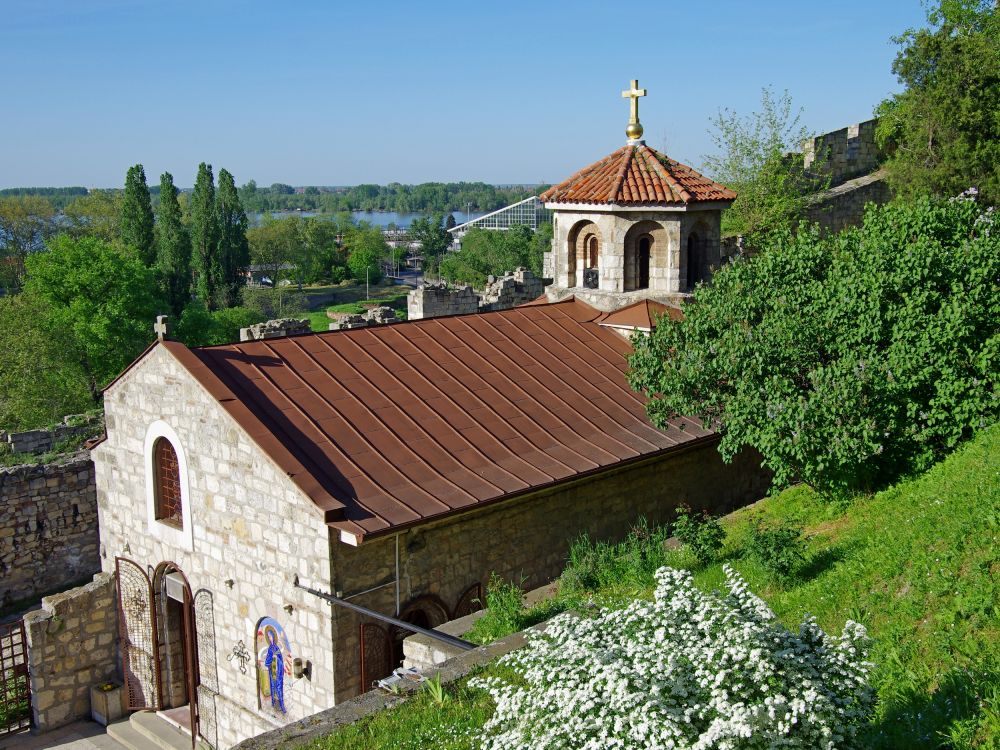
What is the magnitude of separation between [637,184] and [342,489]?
7839 mm

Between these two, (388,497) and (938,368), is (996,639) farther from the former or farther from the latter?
(388,497)

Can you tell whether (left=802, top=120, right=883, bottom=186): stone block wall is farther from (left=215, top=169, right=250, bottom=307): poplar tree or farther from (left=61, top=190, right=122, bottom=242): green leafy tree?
(left=61, top=190, right=122, bottom=242): green leafy tree

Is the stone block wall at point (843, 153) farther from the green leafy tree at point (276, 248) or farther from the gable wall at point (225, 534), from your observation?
the green leafy tree at point (276, 248)

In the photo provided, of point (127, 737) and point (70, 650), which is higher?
point (70, 650)

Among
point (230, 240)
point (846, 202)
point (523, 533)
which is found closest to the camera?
point (523, 533)

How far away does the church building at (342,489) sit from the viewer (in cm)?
964

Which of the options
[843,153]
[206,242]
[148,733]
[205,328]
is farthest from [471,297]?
[206,242]

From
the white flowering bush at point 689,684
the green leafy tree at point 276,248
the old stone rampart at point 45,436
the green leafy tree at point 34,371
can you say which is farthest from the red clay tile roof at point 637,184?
the green leafy tree at point 276,248

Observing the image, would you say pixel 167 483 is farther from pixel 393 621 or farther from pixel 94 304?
pixel 94 304

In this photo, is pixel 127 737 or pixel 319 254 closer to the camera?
pixel 127 737

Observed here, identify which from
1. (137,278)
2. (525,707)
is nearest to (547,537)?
(525,707)

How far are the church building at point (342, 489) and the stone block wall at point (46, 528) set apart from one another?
18.5 ft

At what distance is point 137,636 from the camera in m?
12.0

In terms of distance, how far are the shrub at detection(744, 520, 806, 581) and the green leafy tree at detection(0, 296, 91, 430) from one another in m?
23.2
